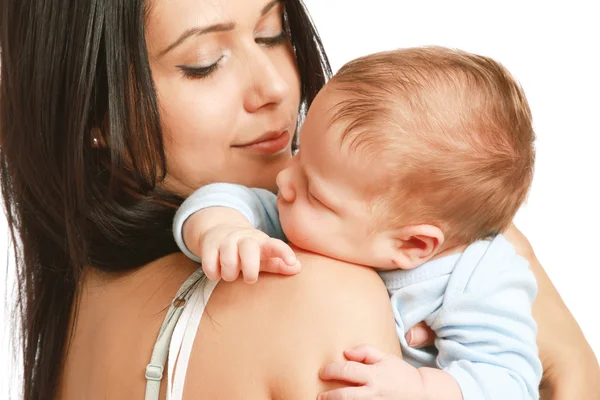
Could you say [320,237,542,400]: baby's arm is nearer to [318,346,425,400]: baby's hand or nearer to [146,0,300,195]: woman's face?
[318,346,425,400]: baby's hand

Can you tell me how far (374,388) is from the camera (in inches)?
54.9

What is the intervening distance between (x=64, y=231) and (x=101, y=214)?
174mm

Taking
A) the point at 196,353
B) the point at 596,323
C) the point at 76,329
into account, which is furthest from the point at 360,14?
the point at 196,353

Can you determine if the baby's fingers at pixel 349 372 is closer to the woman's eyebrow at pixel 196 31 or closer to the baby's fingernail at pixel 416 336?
the baby's fingernail at pixel 416 336

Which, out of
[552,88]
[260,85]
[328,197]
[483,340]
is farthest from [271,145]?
[552,88]

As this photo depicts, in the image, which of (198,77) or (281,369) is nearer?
(281,369)

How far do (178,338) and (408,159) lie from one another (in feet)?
1.51

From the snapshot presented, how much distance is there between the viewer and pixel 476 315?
4.96ft

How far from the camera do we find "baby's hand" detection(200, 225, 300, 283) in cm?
143

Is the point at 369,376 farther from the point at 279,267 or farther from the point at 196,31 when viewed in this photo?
the point at 196,31

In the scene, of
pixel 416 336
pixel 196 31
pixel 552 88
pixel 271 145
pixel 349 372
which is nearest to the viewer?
pixel 349 372

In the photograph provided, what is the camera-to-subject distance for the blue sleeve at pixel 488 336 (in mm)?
1500

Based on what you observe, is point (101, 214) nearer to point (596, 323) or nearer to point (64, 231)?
point (64, 231)

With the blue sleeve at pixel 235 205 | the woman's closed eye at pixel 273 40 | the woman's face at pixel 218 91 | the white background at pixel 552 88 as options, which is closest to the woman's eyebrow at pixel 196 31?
the woman's face at pixel 218 91
